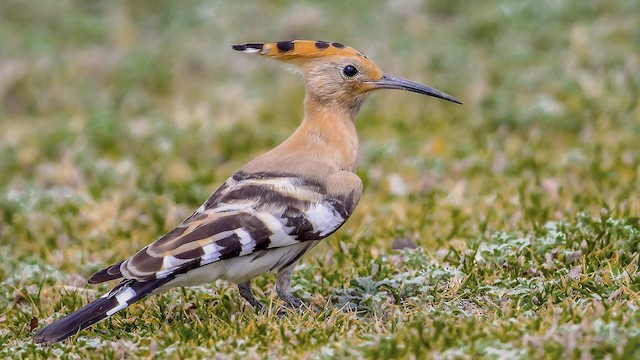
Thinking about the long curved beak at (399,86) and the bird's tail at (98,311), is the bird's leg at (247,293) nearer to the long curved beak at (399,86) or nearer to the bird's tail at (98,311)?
the bird's tail at (98,311)

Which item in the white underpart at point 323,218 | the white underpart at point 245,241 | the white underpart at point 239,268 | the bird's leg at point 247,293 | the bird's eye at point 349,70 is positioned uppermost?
the bird's eye at point 349,70

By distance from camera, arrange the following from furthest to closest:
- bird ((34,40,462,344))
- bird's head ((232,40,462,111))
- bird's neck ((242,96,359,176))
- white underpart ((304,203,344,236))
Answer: bird's head ((232,40,462,111)) < bird's neck ((242,96,359,176)) < white underpart ((304,203,344,236)) < bird ((34,40,462,344))

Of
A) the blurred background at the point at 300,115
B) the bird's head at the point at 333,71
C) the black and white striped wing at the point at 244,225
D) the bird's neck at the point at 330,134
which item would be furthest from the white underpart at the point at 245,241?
the blurred background at the point at 300,115

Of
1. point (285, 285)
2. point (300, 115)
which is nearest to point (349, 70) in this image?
point (285, 285)

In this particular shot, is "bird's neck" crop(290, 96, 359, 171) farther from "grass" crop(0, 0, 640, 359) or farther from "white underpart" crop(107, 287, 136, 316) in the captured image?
"white underpart" crop(107, 287, 136, 316)

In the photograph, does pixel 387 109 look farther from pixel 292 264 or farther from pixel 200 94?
pixel 292 264

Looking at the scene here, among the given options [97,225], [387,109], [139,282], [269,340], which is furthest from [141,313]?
[387,109]

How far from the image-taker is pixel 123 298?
3992 millimetres

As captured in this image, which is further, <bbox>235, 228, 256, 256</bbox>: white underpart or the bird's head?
the bird's head

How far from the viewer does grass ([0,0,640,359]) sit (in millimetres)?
3996

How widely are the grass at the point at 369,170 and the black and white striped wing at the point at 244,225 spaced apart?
0.28 meters

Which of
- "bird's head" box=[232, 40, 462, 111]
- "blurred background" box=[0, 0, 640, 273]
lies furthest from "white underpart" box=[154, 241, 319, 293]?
"blurred background" box=[0, 0, 640, 273]

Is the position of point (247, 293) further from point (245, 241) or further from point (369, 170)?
point (369, 170)

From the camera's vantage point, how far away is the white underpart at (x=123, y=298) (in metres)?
3.96
